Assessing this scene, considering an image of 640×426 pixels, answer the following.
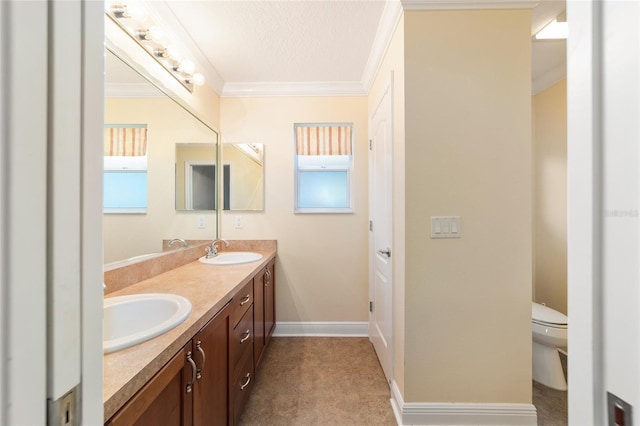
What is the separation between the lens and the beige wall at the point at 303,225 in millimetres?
2408

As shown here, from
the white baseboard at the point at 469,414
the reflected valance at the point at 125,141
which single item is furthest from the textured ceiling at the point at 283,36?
the white baseboard at the point at 469,414

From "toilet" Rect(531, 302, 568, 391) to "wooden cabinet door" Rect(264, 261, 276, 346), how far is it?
1925 millimetres

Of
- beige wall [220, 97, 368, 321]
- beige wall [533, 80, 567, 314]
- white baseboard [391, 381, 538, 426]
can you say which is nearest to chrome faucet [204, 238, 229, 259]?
beige wall [220, 97, 368, 321]

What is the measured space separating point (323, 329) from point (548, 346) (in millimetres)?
1715

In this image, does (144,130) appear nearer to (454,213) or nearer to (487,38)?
(454,213)

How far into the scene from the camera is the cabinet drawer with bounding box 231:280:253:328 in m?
1.29

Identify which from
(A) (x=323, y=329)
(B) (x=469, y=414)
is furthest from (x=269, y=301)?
(B) (x=469, y=414)

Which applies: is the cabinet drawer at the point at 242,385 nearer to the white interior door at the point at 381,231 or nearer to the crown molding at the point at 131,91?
the white interior door at the point at 381,231

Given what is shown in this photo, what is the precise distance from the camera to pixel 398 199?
4.81 feet

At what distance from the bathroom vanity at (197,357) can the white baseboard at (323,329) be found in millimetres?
501

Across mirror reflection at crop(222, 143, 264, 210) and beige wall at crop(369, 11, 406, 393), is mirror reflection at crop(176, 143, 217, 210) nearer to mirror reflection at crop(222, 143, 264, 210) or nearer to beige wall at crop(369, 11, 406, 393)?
mirror reflection at crop(222, 143, 264, 210)

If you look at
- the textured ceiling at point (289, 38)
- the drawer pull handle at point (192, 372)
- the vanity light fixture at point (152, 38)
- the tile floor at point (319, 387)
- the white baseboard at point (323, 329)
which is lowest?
the tile floor at point (319, 387)

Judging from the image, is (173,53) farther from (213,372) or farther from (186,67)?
(213,372)

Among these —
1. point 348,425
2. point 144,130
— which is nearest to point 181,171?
point 144,130
